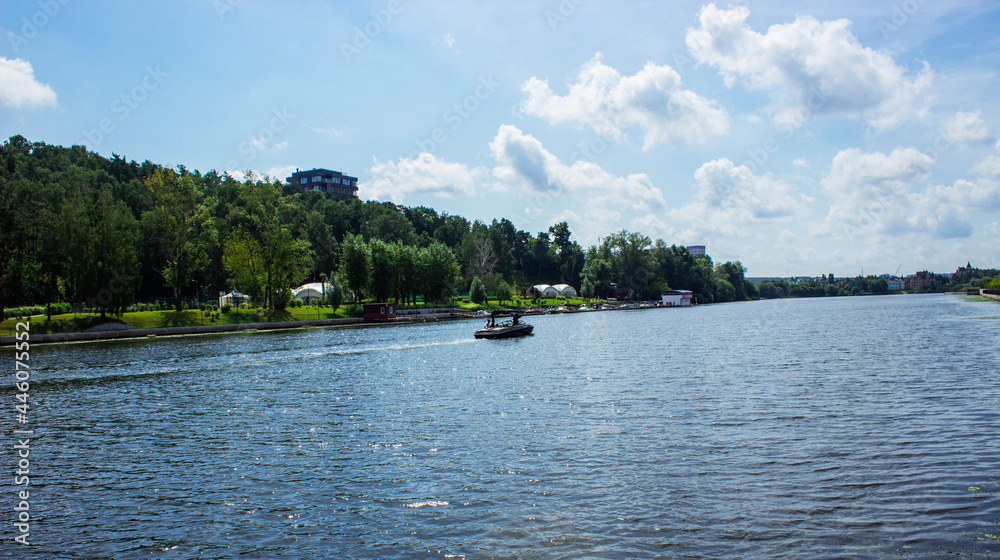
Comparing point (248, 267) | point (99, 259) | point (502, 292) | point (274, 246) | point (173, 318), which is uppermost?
point (274, 246)

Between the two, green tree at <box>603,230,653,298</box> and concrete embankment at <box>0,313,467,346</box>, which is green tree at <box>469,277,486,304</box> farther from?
green tree at <box>603,230,653,298</box>

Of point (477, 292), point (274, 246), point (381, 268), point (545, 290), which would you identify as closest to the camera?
point (274, 246)

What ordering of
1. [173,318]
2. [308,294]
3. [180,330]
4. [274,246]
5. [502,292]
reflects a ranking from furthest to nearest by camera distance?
1. [502,292]
2. [308,294]
3. [274,246]
4. [173,318]
5. [180,330]

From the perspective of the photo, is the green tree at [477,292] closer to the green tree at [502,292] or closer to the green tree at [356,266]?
the green tree at [502,292]

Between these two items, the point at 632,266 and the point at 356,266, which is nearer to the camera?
the point at 356,266

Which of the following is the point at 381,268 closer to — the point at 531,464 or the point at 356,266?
the point at 356,266

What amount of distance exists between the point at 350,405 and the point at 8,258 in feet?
246

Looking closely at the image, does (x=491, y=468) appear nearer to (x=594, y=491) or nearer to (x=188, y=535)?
(x=594, y=491)

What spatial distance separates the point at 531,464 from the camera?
18219mm

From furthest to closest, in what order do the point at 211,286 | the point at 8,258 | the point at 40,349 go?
the point at 211,286 < the point at 8,258 < the point at 40,349

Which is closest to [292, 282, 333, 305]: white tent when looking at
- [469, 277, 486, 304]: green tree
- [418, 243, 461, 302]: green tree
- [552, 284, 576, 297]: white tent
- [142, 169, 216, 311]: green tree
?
[418, 243, 461, 302]: green tree

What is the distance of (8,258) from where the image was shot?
77.7 metres

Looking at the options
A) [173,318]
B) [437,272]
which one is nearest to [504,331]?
[173,318]

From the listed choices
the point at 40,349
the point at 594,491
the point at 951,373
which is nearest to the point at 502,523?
the point at 594,491
